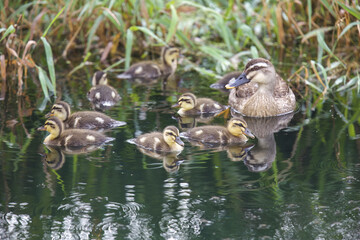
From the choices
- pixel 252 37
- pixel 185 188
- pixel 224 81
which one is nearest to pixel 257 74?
pixel 224 81

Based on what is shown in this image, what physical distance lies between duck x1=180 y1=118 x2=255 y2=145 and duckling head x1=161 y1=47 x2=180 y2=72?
257 centimetres

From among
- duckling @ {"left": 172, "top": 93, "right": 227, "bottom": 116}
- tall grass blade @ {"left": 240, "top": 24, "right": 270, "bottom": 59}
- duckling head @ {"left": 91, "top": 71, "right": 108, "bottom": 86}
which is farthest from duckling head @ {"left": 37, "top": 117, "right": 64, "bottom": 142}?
tall grass blade @ {"left": 240, "top": 24, "right": 270, "bottom": 59}

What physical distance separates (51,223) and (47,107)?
2.81 m

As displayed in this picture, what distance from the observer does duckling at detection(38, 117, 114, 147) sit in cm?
558

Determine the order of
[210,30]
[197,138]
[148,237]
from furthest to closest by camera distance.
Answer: [210,30]
[197,138]
[148,237]

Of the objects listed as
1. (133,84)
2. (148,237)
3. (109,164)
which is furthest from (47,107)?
(148,237)

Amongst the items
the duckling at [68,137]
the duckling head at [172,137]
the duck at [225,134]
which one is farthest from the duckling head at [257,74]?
the duckling at [68,137]

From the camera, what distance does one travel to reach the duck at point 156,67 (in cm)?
797

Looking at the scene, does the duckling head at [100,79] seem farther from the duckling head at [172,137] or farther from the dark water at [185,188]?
the duckling head at [172,137]

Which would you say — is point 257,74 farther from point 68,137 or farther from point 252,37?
point 68,137

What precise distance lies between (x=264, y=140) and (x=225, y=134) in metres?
0.35

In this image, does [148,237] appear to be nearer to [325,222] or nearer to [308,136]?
[325,222]

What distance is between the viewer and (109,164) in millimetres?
5062

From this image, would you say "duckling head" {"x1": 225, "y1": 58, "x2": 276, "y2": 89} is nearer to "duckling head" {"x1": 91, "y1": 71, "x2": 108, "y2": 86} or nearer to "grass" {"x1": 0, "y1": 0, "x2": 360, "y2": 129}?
"grass" {"x1": 0, "y1": 0, "x2": 360, "y2": 129}
